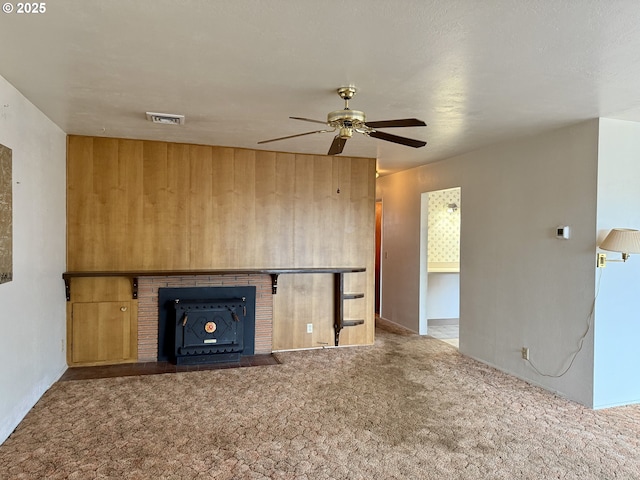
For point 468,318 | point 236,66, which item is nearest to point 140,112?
point 236,66

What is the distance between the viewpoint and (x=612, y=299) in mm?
3684

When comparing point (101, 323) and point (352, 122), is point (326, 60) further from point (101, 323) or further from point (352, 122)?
point (101, 323)

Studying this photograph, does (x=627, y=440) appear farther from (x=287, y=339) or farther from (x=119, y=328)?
(x=119, y=328)

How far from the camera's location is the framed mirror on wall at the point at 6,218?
9.39 feet

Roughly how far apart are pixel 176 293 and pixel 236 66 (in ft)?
10.0

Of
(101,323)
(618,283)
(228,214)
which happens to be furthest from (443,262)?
(101,323)

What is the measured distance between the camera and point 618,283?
3701mm

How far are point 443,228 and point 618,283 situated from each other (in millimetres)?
3581

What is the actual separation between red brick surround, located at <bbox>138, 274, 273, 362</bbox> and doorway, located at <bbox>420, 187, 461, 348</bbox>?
2.66 metres

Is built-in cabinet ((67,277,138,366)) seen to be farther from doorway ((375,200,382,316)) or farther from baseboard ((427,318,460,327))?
baseboard ((427,318,460,327))

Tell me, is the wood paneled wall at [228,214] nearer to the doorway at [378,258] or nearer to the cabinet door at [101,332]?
the cabinet door at [101,332]

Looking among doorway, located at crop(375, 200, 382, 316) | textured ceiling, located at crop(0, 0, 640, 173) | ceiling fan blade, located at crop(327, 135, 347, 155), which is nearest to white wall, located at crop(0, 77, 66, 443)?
textured ceiling, located at crop(0, 0, 640, 173)

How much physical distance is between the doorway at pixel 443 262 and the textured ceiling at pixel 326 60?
313 centimetres

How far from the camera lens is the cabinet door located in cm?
467
